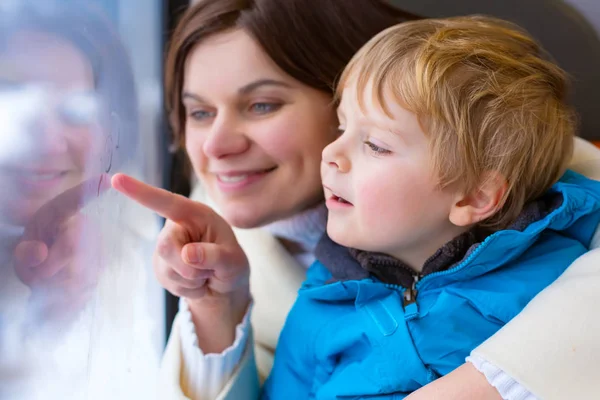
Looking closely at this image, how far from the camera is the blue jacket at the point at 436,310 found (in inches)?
31.7

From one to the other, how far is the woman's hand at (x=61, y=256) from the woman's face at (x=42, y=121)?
0.05ft

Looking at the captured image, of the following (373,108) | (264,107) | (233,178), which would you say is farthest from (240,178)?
(373,108)

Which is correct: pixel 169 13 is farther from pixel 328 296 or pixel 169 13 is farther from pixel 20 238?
pixel 20 238

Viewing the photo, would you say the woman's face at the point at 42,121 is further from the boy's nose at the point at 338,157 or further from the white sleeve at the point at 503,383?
the white sleeve at the point at 503,383

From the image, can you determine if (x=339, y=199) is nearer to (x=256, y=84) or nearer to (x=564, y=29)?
(x=256, y=84)

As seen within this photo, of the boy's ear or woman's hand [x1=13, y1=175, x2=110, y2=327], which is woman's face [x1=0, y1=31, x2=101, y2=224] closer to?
woman's hand [x1=13, y1=175, x2=110, y2=327]

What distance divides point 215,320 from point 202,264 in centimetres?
16

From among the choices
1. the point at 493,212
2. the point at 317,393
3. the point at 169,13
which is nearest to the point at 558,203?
the point at 493,212

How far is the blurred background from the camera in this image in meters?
0.55

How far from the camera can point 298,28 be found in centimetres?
108

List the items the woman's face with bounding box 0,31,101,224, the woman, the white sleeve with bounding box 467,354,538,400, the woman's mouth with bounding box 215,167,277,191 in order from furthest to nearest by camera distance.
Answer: the woman's mouth with bounding box 215,167,277,191 → the woman → the white sleeve with bounding box 467,354,538,400 → the woman's face with bounding box 0,31,101,224

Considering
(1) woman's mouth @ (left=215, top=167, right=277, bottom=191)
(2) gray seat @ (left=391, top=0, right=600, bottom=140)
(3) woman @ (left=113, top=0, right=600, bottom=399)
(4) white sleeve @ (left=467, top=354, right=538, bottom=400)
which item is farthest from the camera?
(2) gray seat @ (left=391, top=0, right=600, bottom=140)

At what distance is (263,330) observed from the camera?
1.24 meters

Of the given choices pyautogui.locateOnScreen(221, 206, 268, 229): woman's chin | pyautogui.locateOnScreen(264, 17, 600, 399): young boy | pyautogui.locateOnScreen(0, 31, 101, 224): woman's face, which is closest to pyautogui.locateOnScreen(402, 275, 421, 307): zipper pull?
pyautogui.locateOnScreen(264, 17, 600, 399): young boy
